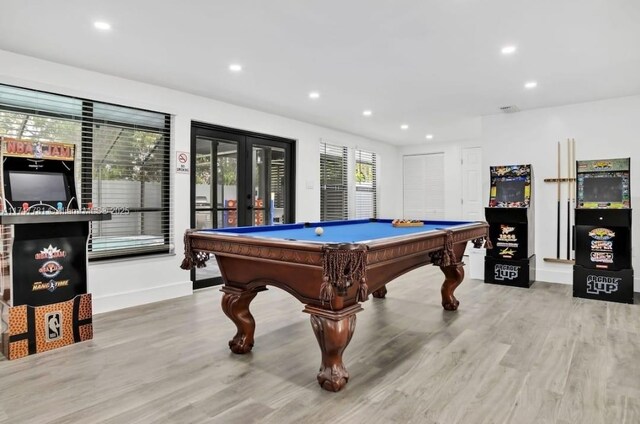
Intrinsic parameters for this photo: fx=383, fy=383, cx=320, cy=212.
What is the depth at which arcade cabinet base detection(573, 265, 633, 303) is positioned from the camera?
417cm

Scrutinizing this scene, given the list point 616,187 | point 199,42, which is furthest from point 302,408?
point 616,187

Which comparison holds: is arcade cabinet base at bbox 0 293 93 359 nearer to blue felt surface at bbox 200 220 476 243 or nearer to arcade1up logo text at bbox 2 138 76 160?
arcade1up logo text at bbox 2 138 76 160

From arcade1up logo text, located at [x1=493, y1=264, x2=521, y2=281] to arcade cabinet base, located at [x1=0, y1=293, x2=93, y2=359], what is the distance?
4713 millimetres

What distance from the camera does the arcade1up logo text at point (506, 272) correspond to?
5000mm

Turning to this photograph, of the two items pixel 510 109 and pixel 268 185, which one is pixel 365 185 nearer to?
pixel 268 185

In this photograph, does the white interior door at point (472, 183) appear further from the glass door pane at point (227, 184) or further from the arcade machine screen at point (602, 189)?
the glass door pane at point (227, 184)

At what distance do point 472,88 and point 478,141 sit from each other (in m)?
3.65

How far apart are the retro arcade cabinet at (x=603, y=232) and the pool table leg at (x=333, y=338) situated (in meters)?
3.55

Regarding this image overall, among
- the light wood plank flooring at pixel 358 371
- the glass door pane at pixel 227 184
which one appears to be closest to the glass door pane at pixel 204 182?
the glass door pane at pixel 227 184

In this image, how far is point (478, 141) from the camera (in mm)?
7672

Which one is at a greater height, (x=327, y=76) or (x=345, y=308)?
(x=327, y=76)

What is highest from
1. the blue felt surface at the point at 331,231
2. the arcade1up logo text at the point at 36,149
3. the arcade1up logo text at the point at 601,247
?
the arcade1up logo text at the point at 36,149

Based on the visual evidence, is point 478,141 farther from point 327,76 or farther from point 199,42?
point 199,42

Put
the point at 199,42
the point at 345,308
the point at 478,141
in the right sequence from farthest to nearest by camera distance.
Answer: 1. the point at 478,141
2. the point at 199,42
3. the point at 345,308
